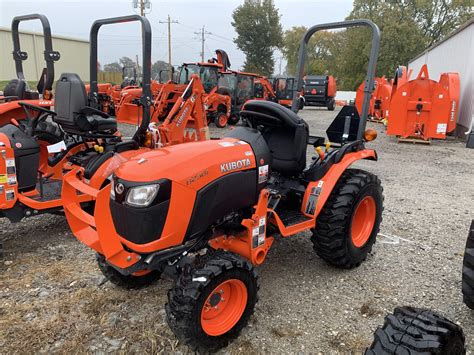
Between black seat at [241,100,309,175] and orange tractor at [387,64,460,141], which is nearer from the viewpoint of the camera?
black seat at [241,100,309,175]

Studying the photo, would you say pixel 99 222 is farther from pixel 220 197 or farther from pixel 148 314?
pixel 148 314

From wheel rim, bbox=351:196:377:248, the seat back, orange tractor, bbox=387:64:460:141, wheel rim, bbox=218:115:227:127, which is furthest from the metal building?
the seat back

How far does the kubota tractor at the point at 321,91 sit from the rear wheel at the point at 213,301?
70.1 ft

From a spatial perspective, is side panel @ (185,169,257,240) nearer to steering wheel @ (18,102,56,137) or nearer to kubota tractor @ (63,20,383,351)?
kubota tractor @ (63,20,383,351)

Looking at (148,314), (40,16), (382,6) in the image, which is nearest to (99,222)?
(148,314)

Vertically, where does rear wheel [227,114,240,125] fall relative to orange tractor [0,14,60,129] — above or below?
below

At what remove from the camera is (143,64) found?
4.06 metres

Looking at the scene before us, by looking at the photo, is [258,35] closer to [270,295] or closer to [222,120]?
[222,120]

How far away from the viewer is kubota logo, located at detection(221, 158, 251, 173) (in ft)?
8.05

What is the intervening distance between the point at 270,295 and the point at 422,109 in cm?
888

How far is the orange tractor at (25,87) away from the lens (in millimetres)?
4512

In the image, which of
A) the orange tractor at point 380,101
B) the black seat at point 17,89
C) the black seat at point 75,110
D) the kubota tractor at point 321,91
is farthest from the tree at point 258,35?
the black seat at point 75,110

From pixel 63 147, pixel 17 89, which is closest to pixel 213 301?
pixel 63 147

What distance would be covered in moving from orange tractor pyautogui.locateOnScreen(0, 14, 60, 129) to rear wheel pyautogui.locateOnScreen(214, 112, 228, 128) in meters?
8.04
